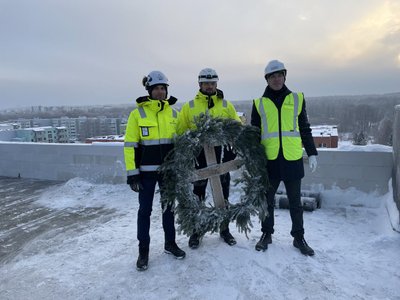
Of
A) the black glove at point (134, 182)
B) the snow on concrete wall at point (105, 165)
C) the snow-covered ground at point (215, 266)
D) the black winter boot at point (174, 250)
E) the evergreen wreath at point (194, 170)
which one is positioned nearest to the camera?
the snow-covered ground at point (215, 266)

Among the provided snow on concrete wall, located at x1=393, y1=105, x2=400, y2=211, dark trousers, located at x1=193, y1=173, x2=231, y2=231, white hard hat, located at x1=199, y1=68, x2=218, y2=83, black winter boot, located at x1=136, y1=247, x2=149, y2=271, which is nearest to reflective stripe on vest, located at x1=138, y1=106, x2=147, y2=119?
white hard hat, located at x1=199, y1=68, x2=218, y2=83

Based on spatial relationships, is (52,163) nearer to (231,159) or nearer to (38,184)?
(38,184)

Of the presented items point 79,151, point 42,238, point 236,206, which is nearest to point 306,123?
point 236,206

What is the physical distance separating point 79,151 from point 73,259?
3.83 metres

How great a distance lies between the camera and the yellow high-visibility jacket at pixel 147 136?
3258 millimetres

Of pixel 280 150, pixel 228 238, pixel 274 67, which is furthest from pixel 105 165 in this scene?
pixel 274 67

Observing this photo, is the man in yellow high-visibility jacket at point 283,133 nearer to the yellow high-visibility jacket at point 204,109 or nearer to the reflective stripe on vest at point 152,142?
the yellow high-visibility jacket at point 204,109

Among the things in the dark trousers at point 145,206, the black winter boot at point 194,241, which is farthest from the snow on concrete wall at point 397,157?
the dark trousers at point 145,206

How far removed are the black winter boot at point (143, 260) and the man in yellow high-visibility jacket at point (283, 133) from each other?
120 cm

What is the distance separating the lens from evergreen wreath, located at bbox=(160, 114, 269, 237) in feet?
10.9

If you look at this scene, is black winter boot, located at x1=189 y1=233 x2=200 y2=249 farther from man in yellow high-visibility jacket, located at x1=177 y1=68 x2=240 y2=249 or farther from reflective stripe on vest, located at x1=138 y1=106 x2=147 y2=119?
reflective stripe on vest, located at x1=138 y1=106 x2=147 y2=119

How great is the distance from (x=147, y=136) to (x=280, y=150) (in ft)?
4.61

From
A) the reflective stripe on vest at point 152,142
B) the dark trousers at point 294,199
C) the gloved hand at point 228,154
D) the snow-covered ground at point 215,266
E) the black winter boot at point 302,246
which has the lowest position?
the snow-covered ground at point 215,266

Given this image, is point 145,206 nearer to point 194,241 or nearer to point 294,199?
point 194,241
